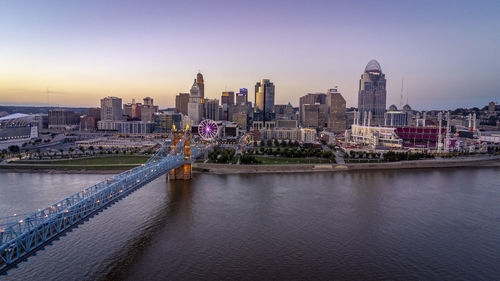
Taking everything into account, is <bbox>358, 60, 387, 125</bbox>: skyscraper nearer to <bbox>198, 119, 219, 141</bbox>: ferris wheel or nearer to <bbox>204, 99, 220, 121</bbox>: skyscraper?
<bbox>204, 99, 220, 121</bbox>: skyscraper

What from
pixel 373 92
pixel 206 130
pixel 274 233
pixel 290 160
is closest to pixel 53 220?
pixel 274 233

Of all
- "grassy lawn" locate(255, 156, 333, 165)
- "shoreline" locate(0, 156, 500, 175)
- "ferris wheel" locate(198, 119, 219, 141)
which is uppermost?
"ferris wheel" locate(198, 119, 219, 141)

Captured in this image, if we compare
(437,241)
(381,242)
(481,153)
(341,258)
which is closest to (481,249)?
(437,241)

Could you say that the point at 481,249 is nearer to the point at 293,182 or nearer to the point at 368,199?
the point at 368,199

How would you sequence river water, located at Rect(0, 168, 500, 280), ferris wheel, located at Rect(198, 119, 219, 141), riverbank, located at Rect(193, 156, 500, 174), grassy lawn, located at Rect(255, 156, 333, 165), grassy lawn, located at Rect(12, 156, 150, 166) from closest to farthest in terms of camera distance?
river water, located at Rect(0, 168, 500, 280), riverbank, located at Rect(193, 156, 500, 174), grassy lawn, located at Rect(12, 156, 150, 166), grassy lawn, located at Rect(255, 156, 333, 165), ferris wheel, located at Rect(198, 119, 219, 141)

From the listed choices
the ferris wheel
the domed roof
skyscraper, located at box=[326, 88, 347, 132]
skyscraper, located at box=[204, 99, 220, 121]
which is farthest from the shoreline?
the domed roof

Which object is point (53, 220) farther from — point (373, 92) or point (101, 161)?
point (373, 92)

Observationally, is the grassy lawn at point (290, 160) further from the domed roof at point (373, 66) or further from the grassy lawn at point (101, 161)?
the domed roof at point (373, 66)

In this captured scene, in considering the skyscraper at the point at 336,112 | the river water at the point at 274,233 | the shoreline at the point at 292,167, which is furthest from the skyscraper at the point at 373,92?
the river water at the point at 274,233
